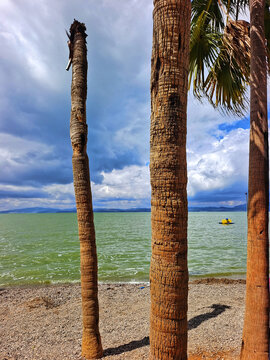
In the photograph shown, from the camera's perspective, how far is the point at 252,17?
3.74m

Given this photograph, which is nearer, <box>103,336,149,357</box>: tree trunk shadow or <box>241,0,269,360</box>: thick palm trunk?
<box>241,0,269,360</box>: thick palm trunk

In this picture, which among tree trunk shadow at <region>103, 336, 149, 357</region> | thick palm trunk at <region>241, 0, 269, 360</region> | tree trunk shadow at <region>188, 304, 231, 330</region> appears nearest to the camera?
thick palm trunk at <region>241, 0, 269, 360</region>

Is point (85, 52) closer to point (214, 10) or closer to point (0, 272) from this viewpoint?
point (214, 10)

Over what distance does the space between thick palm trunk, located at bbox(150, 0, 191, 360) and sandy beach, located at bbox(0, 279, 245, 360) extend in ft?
10.7

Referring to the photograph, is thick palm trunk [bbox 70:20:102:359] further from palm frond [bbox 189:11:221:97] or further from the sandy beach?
palm frond [bbox 189:11:221:97]

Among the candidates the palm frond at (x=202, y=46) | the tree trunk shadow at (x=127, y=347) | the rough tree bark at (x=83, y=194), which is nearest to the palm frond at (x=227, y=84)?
the palm frond at (x=202, y=46)

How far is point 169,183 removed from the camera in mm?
1753

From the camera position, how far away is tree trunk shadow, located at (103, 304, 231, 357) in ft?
14.9

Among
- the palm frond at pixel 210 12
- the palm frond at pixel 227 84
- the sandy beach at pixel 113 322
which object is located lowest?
the sandy beach at pixel 113 322

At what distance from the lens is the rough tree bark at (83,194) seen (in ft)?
13.1

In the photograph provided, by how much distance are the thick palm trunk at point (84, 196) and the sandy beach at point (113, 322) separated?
0.65 metres

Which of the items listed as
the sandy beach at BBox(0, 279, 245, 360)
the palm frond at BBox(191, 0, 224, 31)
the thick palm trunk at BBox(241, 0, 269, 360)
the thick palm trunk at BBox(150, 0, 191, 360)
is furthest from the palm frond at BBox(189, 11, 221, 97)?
the sandy beach at BBox(0, 279, 245, 360)

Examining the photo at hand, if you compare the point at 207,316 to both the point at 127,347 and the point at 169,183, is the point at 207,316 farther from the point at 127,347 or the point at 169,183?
the point at 169,183

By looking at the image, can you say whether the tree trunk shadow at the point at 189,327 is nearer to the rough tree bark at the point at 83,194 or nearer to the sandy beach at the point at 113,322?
the sandy beach at the point at 113,322
